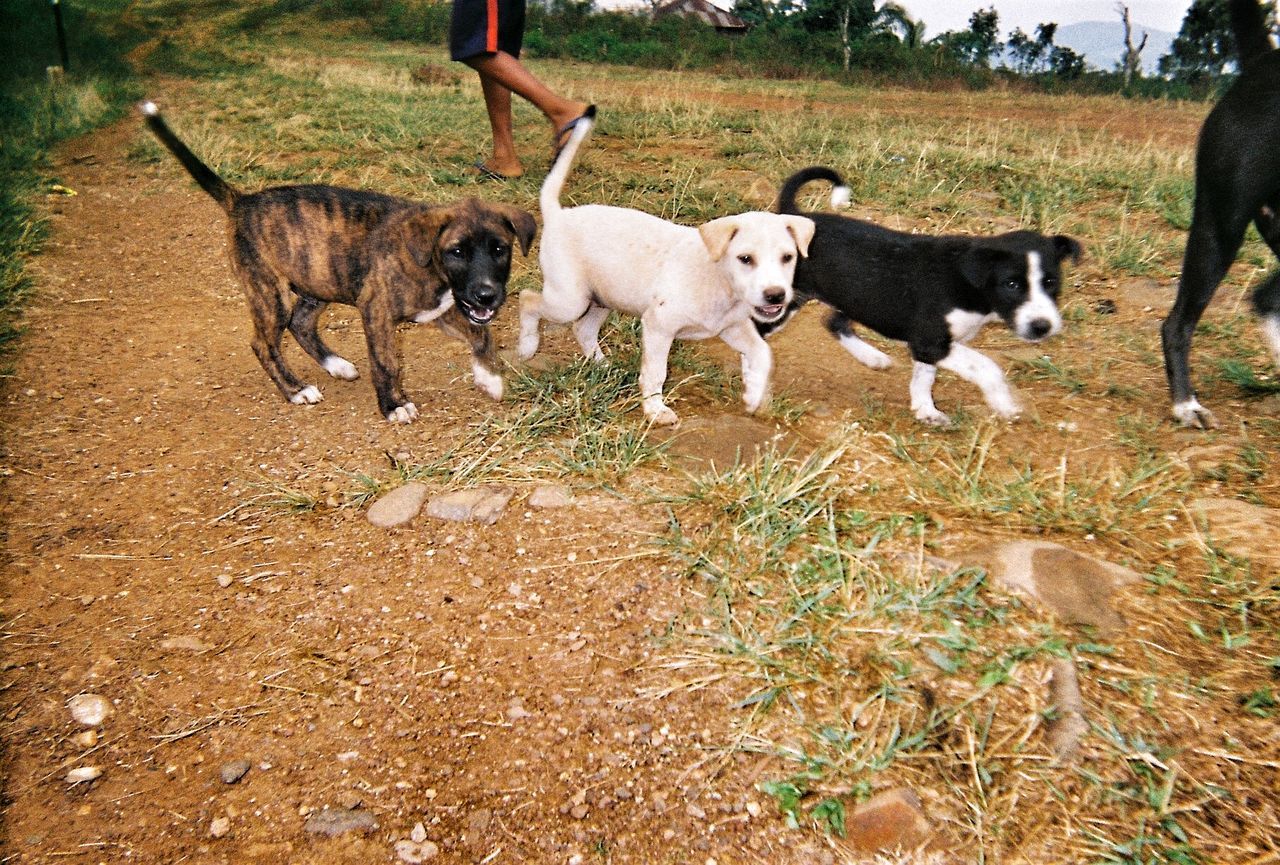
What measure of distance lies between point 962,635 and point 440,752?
1.65m

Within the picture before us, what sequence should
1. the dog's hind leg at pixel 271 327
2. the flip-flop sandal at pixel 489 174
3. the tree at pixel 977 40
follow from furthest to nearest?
the tree at pixel 977 40 < the flip-flop sandal at pixel 489 174 < the dog's hind leg at pixel 271 327

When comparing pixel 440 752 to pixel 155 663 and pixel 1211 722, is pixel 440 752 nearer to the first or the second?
pixel 155 663

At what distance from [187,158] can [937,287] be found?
3.84m

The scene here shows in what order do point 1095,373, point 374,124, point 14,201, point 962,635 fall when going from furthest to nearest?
point 374,124 → point 14,201 → point 1095,373 → point 962,635

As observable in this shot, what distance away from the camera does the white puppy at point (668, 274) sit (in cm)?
380

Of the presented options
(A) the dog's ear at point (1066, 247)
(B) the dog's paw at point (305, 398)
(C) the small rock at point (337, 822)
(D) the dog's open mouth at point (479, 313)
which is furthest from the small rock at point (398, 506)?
(A) the dog's ear at point (1066, 247)

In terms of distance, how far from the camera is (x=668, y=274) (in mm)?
A: 4090

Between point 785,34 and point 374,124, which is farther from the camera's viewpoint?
point 785,34

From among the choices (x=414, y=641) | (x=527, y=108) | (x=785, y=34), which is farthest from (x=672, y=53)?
(x=414, y=641)

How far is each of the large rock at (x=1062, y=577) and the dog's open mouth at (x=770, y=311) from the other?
1365 millimetres

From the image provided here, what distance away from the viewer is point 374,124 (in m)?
10.0

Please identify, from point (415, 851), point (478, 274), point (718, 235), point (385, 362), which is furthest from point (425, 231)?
point (415, 851)

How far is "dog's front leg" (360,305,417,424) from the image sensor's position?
4285 millimetres

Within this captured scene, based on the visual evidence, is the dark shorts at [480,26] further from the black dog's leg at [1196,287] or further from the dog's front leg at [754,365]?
the black dog's leg at [1196,287]
